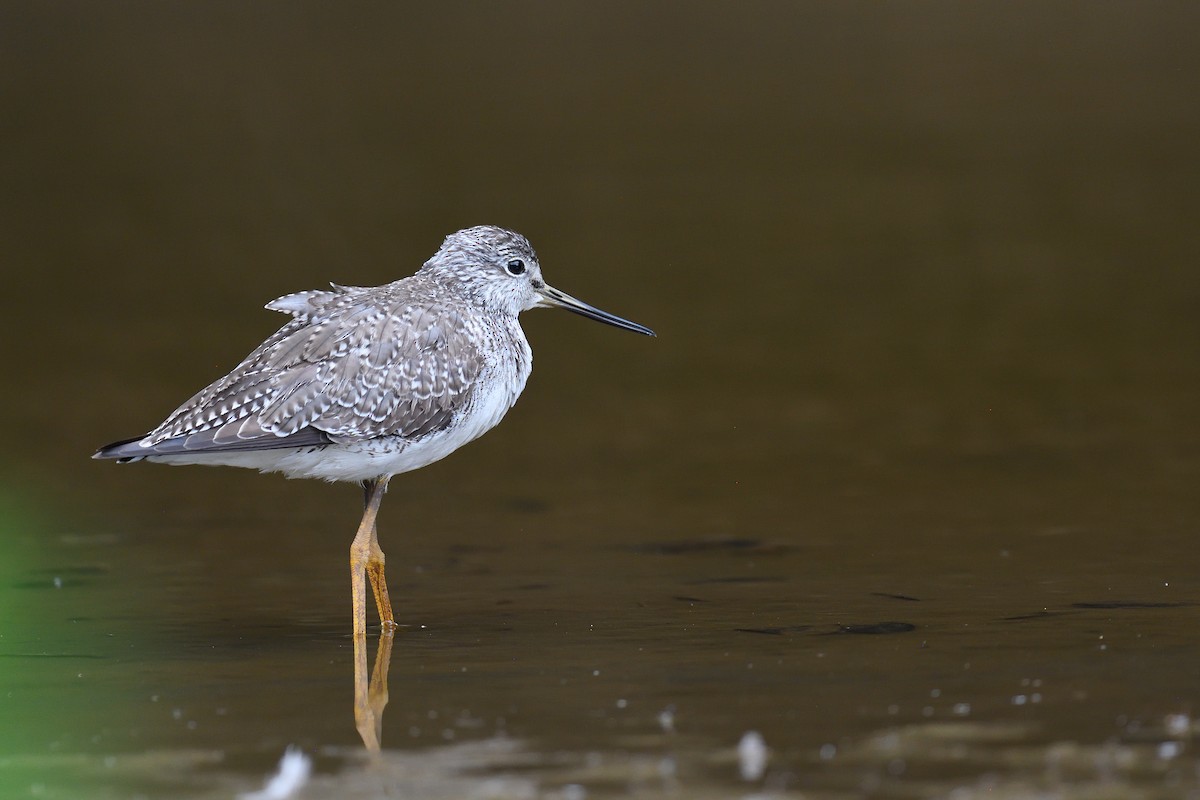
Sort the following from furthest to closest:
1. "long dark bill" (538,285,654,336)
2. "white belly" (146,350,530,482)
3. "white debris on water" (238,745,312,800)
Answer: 1. "long dark bill" (538,285,654,336)
2. "white belly" (146,350,530,482)
3. "white debris on water" (238,745,312,800)

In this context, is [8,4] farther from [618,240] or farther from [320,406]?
[320,406]

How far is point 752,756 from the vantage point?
6516 millimetres

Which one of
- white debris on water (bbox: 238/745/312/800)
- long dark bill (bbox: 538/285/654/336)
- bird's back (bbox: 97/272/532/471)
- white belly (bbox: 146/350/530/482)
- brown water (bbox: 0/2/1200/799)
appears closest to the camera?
white debris on water (bbox: 238/745/312/800)

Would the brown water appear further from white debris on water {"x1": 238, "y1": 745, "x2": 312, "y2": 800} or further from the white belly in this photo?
the white belly

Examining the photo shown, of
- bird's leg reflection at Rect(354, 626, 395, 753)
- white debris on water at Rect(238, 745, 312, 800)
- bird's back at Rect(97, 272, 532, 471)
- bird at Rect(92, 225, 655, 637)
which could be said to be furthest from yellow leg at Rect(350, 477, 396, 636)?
white debris on water at Rect(238, 745, 312, 800)

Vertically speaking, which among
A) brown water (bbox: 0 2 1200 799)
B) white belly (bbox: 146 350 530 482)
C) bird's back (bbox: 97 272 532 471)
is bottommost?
brown water (bbox: 0 2 1200 799)

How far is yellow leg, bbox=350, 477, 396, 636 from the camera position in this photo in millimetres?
9047

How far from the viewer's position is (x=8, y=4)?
3938cm

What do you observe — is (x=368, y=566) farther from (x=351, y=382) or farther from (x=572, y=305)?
(x=572, y=305)

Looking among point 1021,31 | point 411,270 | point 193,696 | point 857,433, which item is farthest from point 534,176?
point 193,696

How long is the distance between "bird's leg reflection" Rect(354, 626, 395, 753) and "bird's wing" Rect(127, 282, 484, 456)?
1.06m

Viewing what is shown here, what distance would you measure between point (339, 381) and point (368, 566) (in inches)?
39.3

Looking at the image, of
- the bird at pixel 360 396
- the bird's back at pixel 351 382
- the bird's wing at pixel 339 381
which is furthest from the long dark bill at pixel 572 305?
the bird's wing at pixel 339 381

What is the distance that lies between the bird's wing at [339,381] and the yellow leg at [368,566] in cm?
60
